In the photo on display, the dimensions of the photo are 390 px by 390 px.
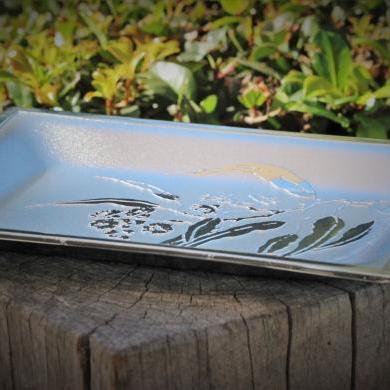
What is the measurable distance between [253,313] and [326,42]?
111 centimetres

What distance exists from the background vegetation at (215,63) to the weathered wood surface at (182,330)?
0.93 meters

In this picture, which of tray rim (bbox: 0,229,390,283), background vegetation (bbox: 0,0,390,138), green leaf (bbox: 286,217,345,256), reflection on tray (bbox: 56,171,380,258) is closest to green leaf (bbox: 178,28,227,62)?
background vegetation (bbox: 0,0,390,138)

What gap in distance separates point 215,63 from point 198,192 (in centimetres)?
83

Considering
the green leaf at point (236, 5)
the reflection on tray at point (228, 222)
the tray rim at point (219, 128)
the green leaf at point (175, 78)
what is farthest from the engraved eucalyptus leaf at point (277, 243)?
the green leaf at point (236, 5)

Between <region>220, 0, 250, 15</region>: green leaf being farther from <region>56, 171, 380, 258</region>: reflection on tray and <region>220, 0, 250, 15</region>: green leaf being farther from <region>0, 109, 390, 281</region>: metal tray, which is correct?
<region>56, 171, 380, 258</region>: reflection on tray

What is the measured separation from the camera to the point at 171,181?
5.17ft

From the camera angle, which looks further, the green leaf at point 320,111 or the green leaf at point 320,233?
the green leaf at point 320,111

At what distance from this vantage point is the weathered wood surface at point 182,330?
44.7 inches

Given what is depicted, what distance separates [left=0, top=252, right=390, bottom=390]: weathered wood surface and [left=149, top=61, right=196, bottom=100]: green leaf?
0.94 metres

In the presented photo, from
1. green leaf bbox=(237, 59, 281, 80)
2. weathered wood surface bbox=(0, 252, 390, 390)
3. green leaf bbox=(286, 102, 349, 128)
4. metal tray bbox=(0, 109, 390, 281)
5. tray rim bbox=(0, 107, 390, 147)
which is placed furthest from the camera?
green leaf bbox=(237, 59, 281, 80)

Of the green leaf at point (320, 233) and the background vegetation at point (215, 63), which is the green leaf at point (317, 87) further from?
the green leaf at point (320, 233)

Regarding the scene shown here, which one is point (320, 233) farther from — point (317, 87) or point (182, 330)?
point (317, 87)

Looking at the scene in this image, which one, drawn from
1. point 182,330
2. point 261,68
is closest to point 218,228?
point 182,330

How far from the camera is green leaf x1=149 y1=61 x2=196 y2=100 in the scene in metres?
2.21
